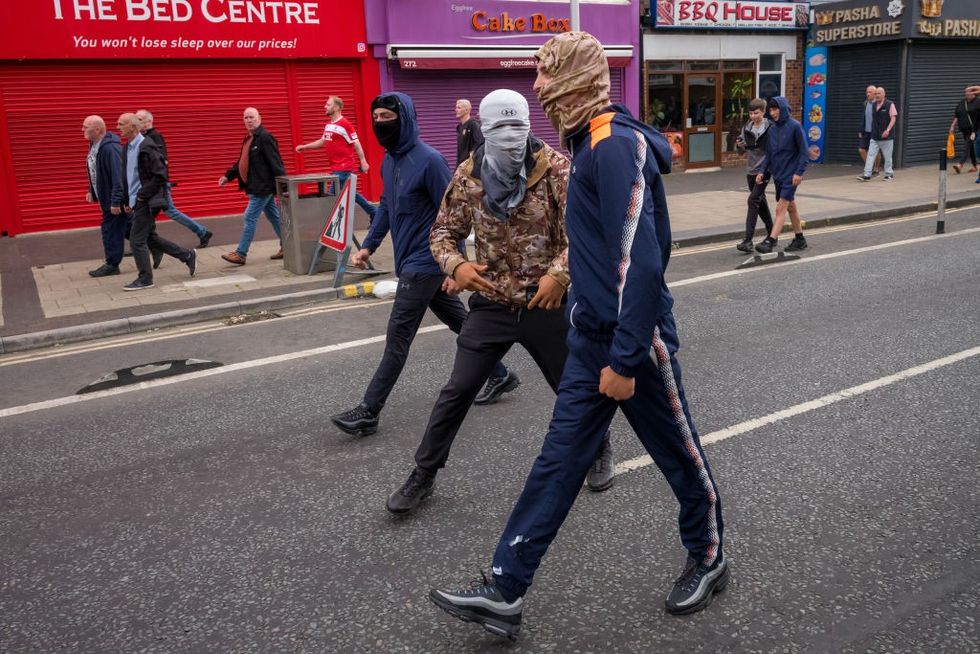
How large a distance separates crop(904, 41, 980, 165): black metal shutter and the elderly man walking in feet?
60.0

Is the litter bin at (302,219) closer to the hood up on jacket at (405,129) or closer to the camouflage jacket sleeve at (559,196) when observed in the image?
the hood up on jacket at (405,129)

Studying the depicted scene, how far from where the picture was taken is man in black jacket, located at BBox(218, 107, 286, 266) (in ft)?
35.9

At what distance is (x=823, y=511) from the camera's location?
3.96 m

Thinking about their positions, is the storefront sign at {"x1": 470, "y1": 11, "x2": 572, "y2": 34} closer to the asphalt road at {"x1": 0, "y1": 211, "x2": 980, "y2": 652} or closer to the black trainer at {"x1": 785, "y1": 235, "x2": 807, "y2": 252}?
the black trainer at {"x1": 785, "y1": 235, "x2": 807, "y2": 252}

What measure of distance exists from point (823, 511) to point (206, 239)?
998cm

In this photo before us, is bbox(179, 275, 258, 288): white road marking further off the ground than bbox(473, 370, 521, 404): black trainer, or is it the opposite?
bbox(179, 275, 258, 288): white road marking

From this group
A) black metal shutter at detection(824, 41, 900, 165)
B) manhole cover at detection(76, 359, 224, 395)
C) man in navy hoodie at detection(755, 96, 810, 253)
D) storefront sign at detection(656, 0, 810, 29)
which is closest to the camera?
manhole cover at detection(76, 359, 224, 395)

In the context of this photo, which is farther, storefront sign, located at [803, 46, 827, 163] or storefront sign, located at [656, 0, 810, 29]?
storefront sign, located at [803, 46, 827, 163]

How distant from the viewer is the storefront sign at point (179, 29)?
535 inches

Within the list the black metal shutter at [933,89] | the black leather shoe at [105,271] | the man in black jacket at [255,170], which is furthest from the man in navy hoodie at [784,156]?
the black metal shutter at [933,89]

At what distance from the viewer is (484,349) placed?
157 inches

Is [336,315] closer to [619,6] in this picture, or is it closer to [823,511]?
[823,511]

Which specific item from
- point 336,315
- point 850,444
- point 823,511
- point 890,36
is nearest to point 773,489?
point 823,511

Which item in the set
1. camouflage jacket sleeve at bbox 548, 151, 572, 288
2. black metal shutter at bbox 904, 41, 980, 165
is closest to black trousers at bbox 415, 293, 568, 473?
camouflage jacket sleeve at bbox 548, 151, 572, 288
